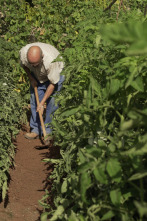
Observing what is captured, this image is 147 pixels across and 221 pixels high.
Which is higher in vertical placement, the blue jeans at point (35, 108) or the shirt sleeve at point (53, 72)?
the shirt sleeve at point (53, 72)

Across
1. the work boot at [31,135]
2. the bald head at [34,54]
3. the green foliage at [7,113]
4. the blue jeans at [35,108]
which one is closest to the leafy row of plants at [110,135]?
the bald head at [34,54]

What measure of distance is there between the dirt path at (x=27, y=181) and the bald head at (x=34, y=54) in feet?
4.07

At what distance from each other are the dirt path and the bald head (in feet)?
4.07

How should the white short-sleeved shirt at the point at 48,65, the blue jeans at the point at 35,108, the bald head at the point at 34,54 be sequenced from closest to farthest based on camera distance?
the bald head at the point at 34,54 < the white short-sleeved shirt at the point at 48,65 < the blue jeans at the point at 35,108

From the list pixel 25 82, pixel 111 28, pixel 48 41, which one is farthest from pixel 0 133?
pixel 111 28

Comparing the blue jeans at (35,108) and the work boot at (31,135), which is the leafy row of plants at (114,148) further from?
the work boot at (31,135)

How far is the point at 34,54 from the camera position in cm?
379

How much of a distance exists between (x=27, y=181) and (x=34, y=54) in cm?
151

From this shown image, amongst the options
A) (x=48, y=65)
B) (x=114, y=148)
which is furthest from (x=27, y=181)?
(x=114, y=148)

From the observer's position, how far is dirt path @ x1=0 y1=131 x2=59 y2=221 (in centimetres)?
316

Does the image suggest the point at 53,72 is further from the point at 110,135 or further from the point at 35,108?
the point at 110,135

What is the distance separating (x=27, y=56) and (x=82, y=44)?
928mm

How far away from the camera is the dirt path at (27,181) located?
3160 mm

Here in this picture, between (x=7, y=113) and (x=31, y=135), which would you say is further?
(x=31, y=135)
